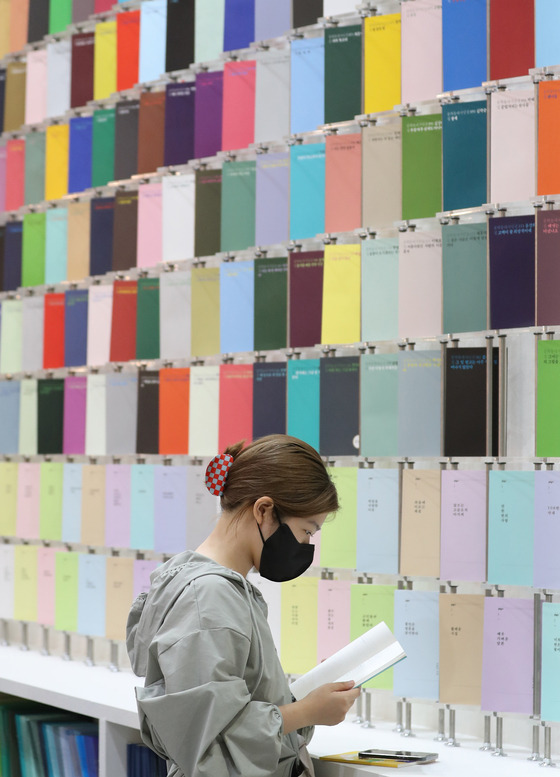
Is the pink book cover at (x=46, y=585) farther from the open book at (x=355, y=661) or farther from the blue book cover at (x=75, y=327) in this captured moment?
the open book at (x=355, y=661)

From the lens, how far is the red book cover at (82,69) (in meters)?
3.53

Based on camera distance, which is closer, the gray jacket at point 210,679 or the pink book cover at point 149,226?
the gray jacket at point 210,679

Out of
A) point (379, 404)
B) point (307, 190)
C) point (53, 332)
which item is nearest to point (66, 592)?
point (53, 332)

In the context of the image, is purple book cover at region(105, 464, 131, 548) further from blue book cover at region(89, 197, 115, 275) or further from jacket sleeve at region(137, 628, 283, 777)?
jacket sleeve at region(137, 628, 283, 777)

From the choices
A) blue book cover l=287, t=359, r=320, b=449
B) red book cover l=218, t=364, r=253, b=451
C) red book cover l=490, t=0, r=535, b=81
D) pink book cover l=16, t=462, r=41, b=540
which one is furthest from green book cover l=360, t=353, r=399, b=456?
pink book cover l=16, t=462, r=41, b=540

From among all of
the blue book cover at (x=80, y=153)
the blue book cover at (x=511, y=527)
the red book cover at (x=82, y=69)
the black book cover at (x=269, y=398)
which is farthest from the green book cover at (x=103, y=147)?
the blue book cover at (x=511, y=527)

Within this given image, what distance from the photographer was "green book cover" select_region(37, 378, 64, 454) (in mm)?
3467

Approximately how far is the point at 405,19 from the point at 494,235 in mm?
704

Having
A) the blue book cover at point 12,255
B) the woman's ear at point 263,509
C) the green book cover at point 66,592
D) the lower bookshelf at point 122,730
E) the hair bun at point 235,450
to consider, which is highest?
the blue book cover at point 12,255

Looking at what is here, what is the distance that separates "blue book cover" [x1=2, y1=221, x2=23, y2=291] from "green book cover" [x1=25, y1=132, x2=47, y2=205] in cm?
11

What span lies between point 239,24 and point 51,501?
1.76 meters

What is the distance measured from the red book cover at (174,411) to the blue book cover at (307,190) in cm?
60

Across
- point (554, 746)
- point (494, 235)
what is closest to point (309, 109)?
point (494, 235)

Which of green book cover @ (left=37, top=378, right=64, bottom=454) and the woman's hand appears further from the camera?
green book cover @ (left=37, top=378, right=64, bottom=454)
